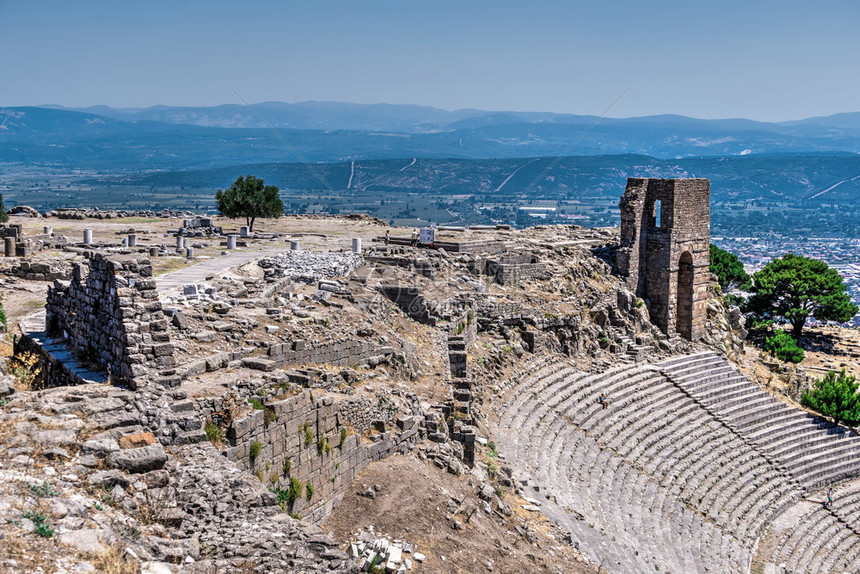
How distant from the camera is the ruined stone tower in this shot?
33.2m

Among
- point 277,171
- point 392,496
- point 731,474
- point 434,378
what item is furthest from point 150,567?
point 277,171

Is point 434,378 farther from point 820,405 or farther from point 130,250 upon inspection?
point 820,405

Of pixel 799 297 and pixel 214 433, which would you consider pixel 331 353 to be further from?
pixel 799 297

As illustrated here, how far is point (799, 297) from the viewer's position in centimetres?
5003

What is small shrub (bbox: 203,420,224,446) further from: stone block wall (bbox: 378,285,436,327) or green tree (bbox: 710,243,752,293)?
green tree (bbox: 710,243,752,293)

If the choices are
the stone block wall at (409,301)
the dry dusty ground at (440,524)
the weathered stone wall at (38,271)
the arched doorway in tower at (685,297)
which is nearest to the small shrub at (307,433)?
the dry dusty ground at (440,524)

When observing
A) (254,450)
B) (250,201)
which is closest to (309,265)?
(254,450)

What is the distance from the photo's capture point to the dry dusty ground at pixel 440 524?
12469 mm

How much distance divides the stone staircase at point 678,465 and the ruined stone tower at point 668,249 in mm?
2817

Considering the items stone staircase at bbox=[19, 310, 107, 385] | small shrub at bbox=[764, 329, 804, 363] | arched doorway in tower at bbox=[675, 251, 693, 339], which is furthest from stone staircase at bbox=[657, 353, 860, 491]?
stone staircase at bbox=[19, 310, 107, 385]

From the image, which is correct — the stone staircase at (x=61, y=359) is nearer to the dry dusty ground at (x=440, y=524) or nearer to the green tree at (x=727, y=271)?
the dry dusty ground at (x=440, y=524)

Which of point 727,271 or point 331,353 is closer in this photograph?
point 331,353

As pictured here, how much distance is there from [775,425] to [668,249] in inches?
300

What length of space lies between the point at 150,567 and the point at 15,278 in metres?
18.7
